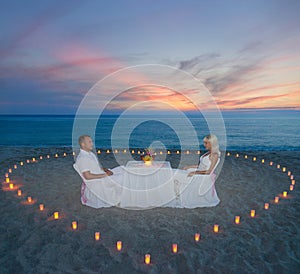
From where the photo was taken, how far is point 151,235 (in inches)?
163

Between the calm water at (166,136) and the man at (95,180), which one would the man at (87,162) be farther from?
the calm water at (166,136)

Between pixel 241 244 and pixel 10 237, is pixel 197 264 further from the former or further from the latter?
pixel 10 237

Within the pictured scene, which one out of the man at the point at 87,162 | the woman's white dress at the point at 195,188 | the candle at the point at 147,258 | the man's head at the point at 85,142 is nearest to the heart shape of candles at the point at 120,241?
the candle at the point at 147,258

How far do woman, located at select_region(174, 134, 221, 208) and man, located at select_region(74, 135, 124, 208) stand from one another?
4.44ft

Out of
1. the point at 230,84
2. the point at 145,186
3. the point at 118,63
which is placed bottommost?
the point at 145,186

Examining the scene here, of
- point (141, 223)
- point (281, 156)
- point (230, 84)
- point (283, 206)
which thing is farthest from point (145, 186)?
point (230, 84)

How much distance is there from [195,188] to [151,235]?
154cm

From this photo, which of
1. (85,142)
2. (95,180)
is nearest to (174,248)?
(95,180)

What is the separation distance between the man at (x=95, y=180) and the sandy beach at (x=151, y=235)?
0.22m

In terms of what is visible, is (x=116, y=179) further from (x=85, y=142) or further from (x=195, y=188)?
(x=195, y=188)

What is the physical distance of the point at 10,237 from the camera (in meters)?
4.01

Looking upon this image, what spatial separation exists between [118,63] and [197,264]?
605 inches

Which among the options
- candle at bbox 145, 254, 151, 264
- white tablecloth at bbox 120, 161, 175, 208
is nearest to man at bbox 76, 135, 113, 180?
white tablecloth at bbox 120, 161, 175, 208

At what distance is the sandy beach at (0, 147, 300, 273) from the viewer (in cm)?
332
